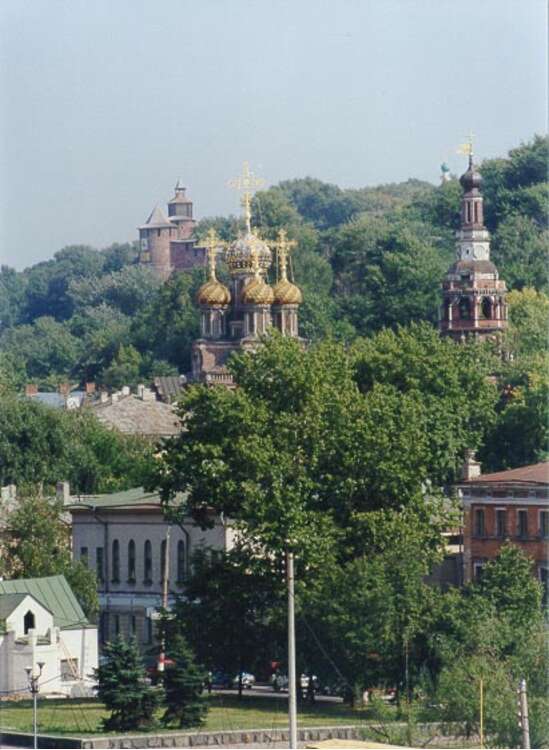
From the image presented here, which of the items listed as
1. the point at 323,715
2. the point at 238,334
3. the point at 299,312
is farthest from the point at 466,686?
the point at 299,312

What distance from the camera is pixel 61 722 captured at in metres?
72.4

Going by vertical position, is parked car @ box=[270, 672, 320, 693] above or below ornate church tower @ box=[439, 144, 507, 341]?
below

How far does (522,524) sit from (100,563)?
1502 cm

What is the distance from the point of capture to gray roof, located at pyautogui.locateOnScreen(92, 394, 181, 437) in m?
140

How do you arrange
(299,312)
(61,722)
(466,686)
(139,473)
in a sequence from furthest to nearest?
(299,312)
(139,473)
(61,722)
(466,686)

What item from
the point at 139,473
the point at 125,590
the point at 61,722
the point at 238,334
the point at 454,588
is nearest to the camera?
the point at 61,722

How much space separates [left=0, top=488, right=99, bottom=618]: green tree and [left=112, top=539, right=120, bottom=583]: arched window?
1.23 metres

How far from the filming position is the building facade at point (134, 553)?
91.2 meters

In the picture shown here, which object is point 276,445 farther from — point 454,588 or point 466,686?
point 466,686

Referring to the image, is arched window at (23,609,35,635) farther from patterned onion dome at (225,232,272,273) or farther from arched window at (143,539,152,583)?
patterned onion dome at (225,232,272,273)

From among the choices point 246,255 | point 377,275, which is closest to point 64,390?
point 377,275

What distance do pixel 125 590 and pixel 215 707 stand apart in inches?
712

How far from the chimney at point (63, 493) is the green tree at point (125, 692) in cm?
2788

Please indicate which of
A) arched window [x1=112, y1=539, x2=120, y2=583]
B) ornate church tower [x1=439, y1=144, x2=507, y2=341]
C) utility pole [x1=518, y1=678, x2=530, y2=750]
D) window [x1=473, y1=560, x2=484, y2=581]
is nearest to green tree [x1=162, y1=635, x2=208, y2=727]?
utility pole [x1=518, y1=678, x2=530, y2=750]
